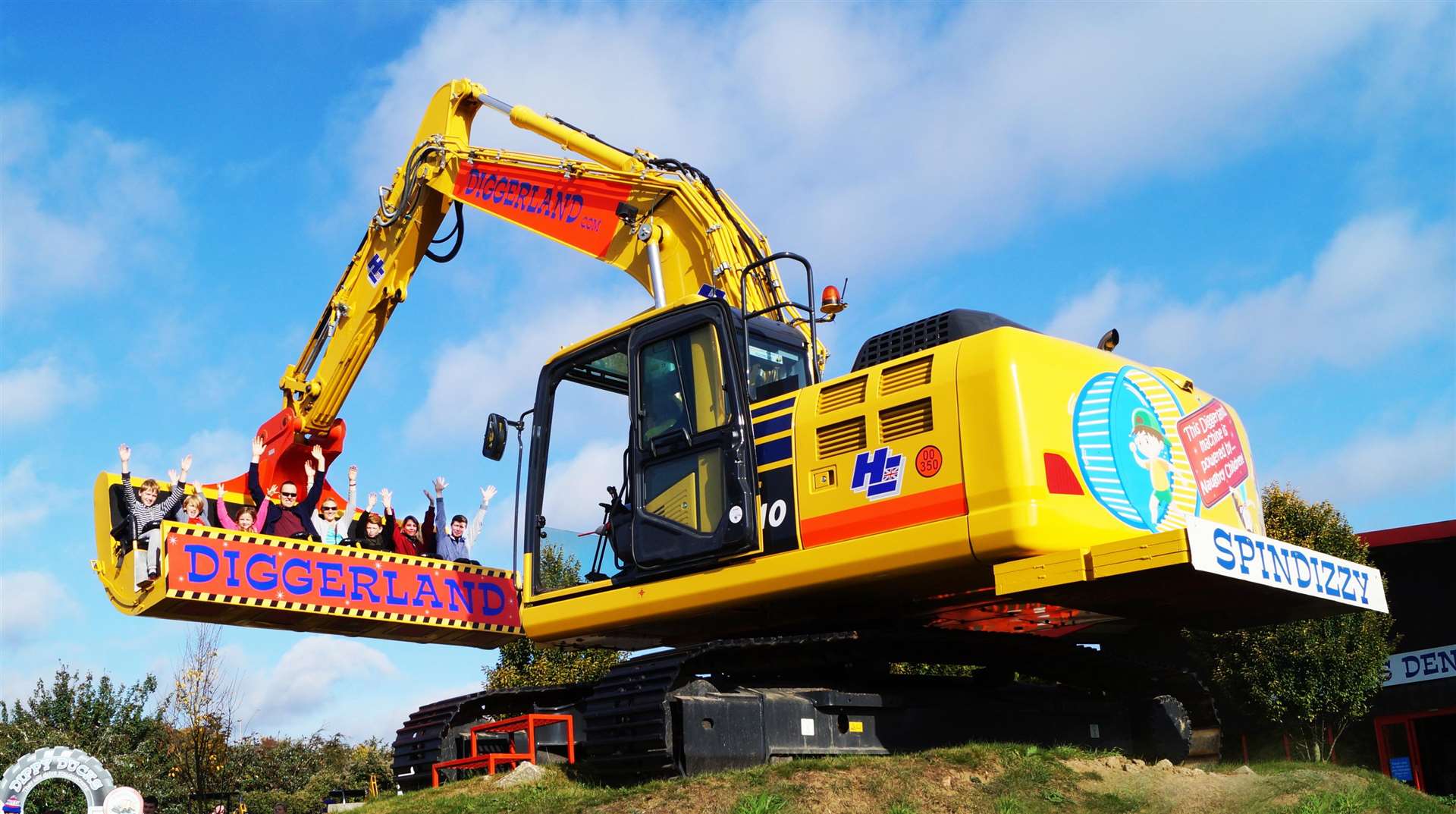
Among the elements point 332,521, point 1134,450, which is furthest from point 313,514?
point 1134,450

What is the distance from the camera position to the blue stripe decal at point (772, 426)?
8.88 metres

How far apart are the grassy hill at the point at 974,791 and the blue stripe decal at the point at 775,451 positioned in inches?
79.5

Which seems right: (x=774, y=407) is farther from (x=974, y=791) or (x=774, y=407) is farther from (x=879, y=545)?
(x=974, y=791)

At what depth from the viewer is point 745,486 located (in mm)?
8805

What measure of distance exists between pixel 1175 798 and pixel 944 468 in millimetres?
2680

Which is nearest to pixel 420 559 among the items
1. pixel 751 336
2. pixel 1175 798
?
pixel 751 336

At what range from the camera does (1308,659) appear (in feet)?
67.7

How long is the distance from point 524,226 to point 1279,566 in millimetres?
8943

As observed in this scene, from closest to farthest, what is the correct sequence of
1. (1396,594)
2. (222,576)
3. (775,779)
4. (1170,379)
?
(775,779)
(1170,379)
(222,576)
(1396,594)

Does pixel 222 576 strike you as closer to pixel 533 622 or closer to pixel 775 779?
pixel 533 622

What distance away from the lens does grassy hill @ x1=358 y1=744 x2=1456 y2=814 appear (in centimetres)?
769

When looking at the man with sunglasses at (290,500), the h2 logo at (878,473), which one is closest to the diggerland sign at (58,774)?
the man with sunglasses at (290,500)

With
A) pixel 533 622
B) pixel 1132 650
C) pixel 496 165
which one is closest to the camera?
pixel 533 622

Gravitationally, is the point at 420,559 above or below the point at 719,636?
above
